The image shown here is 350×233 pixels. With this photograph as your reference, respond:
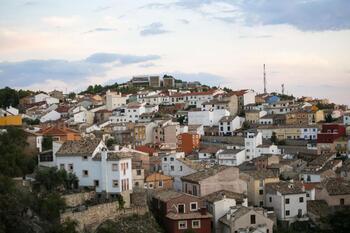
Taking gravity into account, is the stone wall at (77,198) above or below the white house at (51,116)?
below

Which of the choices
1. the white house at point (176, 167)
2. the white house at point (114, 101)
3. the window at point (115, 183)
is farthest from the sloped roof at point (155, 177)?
the white house at point (114, 101)

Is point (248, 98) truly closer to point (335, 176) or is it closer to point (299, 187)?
point (335, 176)

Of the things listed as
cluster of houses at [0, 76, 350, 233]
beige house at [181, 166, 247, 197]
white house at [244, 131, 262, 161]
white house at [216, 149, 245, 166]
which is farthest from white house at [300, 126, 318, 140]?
beige house at [181, 166, 247, 197]

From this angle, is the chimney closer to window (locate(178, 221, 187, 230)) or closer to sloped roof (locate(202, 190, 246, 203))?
sloped roof (locate(202, 190, 246, 203))

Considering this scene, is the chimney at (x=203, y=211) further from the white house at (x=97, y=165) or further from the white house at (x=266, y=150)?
the white house at (x=266, y=150)

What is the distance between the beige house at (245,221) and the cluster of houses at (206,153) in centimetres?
5

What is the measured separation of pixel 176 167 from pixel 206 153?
10464 mm

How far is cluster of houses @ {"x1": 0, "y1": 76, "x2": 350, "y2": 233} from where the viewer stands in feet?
97.9

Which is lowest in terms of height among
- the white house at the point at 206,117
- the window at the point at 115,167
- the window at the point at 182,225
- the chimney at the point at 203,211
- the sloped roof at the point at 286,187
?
the window at the point at 182,225

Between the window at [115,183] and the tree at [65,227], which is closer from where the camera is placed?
the tree at [65,227]

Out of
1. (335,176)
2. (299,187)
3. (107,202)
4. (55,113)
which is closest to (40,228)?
(107,202)

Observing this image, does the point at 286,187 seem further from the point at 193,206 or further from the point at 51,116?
the point at 51,116

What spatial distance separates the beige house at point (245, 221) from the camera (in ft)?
95.9

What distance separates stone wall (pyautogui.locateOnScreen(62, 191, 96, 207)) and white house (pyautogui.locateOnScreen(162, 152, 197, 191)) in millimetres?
7550
